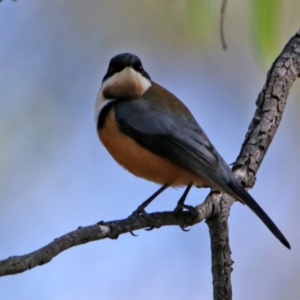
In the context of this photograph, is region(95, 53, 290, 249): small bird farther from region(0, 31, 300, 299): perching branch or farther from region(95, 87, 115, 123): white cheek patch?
region(0, 31, 300, 299): perching branch

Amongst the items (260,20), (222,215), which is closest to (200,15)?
(260,20)

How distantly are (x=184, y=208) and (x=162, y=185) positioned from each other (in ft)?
1.67

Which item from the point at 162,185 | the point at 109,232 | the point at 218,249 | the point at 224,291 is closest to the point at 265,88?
the point at 162,185

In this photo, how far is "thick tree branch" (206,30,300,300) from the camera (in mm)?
3531

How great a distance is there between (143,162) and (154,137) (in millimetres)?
214

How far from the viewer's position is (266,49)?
2143 mm

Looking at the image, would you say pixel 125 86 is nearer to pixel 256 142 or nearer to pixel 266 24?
pixel 256 142

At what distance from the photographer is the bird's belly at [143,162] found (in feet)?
13.3

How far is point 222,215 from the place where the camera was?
3783 millimetres

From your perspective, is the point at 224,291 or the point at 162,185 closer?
the point at 224,291

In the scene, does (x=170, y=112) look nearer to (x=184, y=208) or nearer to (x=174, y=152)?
(x=174, y=152)

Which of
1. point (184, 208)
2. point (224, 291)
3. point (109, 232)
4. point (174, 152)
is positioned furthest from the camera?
point (174, 152)

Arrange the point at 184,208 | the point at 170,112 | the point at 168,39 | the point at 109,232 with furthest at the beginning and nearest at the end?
the point at 168,39 < the point at 170,112 < the point at 184,208 < the point at 109,232

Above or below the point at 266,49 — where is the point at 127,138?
above
